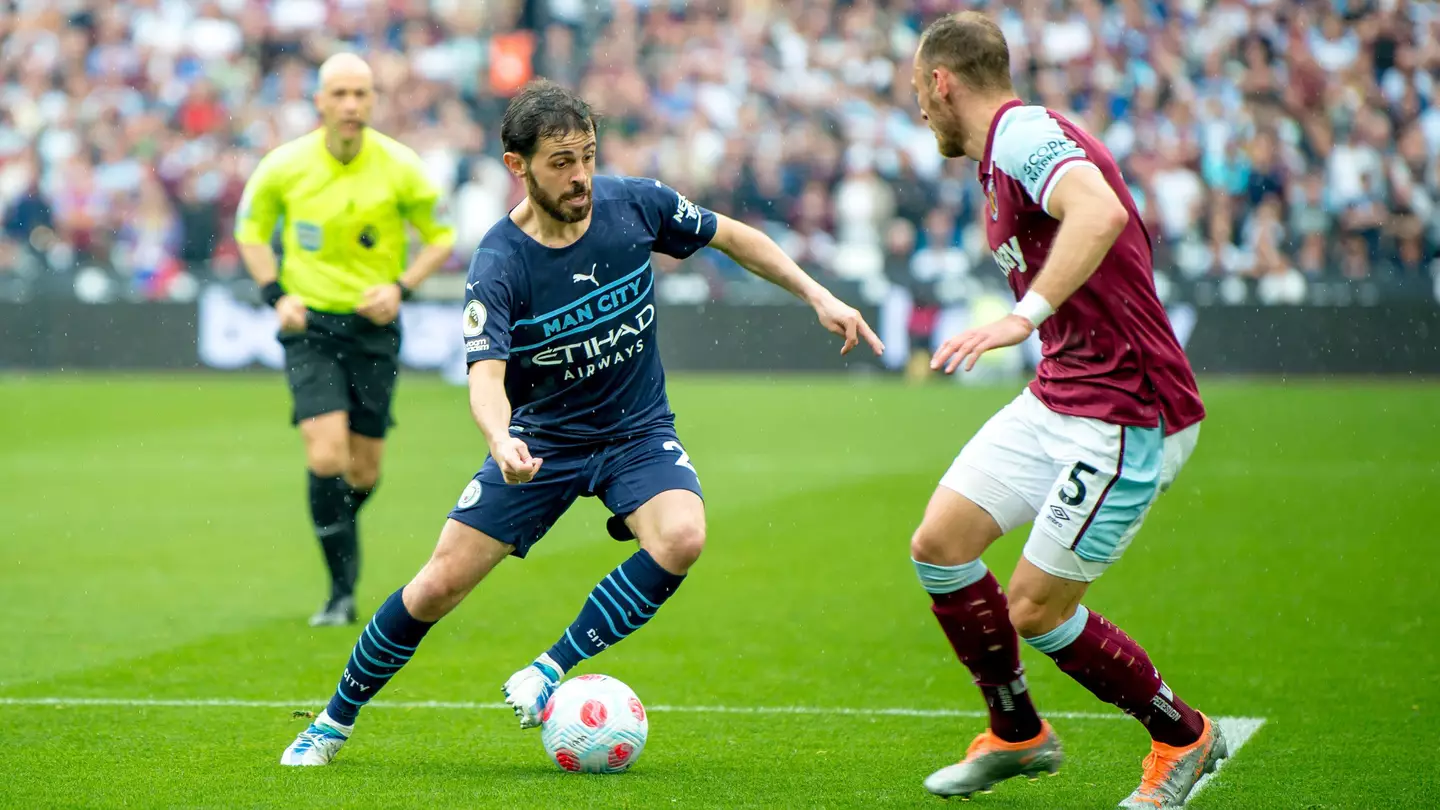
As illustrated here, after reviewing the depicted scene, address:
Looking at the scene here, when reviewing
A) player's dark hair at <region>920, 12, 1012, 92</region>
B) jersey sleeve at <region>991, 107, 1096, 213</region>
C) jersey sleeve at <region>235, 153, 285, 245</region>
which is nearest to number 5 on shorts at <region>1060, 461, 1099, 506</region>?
jersey sleeve at <region>991, 107, 1096, 213</region>

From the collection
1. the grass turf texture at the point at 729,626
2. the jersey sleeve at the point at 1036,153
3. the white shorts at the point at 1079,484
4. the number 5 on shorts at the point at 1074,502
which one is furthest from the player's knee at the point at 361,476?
the jersey sleeve at the point at 1036,153

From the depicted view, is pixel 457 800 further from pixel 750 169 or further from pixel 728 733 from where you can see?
pixel 750 169

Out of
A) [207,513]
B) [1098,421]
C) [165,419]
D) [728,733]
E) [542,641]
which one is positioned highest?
[1098,421]

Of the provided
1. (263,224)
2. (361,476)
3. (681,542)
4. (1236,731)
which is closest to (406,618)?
(681,542)

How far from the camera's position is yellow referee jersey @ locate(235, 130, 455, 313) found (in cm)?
794

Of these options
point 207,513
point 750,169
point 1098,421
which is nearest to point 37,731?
point 1098,421

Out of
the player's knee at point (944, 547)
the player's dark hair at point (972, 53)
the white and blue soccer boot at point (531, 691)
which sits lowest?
the white and blue soccer boot at point (531, 691)

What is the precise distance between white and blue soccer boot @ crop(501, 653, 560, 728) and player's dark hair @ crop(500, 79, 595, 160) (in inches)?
58.4

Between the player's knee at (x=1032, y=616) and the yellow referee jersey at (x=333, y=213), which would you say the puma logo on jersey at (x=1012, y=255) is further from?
the yellow referee jersey at (x=333, y=213)

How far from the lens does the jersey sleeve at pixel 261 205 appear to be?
793 cm

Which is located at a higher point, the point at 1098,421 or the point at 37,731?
the point at 1098,421

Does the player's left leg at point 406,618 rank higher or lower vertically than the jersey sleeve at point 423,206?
lower

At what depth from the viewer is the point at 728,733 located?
18.9 feet

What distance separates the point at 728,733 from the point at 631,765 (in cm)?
62
